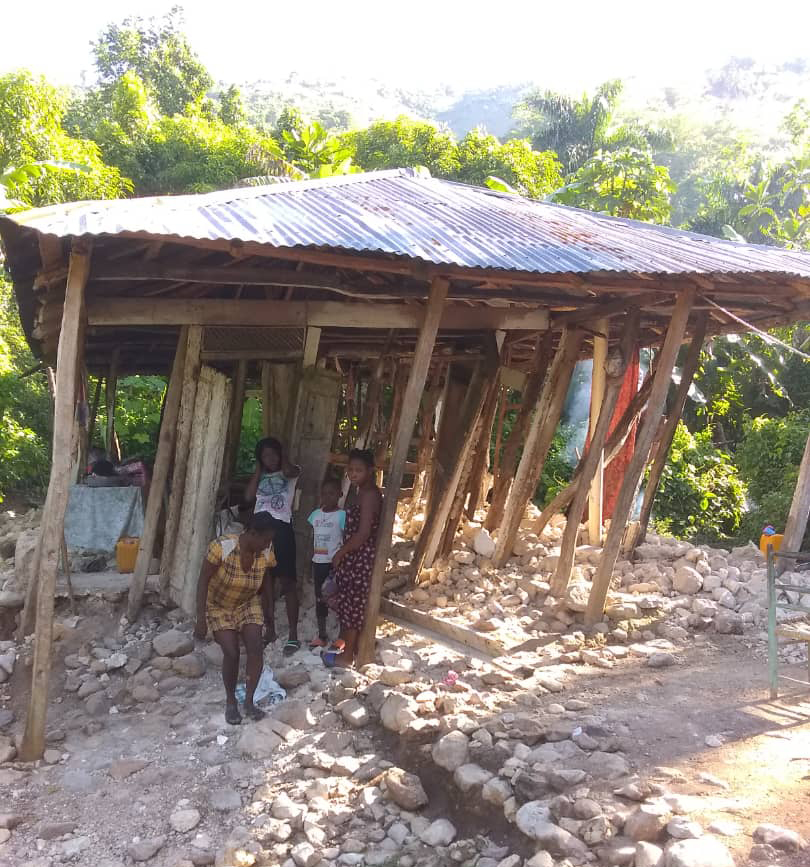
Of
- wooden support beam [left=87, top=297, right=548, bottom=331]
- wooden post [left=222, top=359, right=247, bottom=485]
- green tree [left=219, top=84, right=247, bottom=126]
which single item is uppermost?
green tree [left=219, top=84, right=247, bottom=126]

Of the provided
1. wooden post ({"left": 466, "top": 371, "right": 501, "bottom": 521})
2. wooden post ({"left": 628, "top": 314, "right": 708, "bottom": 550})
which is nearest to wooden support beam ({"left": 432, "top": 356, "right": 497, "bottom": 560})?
wooden post ({"left": 466, "top": 371, "right": 501, "bottom": 521})

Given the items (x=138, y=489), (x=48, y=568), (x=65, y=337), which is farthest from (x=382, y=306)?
(x=138, y=489)

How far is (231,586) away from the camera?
15.9 ft

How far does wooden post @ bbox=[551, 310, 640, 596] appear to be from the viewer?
20.2 ft

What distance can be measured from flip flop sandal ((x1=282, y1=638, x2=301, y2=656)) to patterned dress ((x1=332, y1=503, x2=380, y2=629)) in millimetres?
398

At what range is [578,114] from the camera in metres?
28.1

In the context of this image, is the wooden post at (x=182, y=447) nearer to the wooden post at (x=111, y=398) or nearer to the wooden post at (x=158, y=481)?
the wooden post at (x=158, y=481)

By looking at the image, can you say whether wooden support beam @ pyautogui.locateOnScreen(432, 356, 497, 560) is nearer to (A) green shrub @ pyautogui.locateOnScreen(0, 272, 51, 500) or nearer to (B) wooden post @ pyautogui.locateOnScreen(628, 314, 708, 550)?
(B) wooden post @ pyautogui.locateOnScreen(628, 314, 708, 550)

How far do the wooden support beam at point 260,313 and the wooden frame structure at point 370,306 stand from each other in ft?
0.05

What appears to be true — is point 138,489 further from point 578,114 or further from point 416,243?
point 578,114

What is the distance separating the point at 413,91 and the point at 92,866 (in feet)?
302

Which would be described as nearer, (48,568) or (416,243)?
(48,568)

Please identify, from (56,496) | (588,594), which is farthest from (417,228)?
(588,594)

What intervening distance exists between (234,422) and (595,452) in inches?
129
